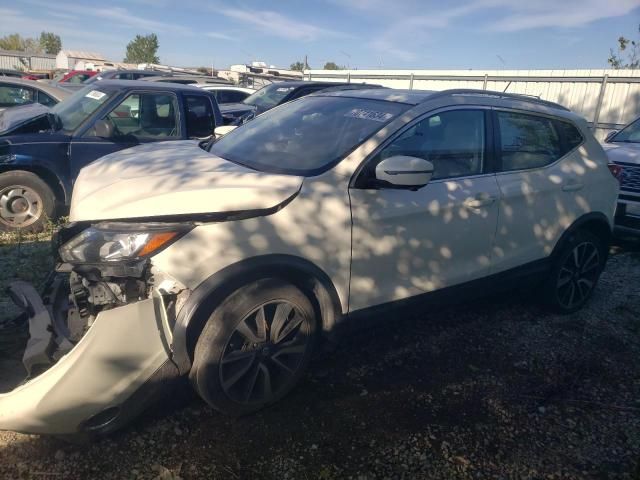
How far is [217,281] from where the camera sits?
2.48 metres

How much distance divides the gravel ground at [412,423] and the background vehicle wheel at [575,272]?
44 cm

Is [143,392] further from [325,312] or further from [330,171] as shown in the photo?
[330,171]

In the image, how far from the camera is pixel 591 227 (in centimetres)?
437

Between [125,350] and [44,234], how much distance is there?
12.9ft

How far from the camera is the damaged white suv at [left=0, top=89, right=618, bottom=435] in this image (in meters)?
2.40

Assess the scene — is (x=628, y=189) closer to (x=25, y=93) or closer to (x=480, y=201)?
(x=480, y=201)

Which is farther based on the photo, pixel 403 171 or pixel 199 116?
pixel 199 116

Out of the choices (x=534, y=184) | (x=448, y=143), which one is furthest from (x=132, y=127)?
(x=534, y=184)

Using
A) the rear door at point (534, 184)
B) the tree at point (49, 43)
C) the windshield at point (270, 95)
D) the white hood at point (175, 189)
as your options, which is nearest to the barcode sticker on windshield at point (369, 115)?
A: the white hood at point (175, 189)

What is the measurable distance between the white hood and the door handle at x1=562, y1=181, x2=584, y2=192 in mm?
2359

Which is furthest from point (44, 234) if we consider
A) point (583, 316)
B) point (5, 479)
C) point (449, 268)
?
point (583, 316)

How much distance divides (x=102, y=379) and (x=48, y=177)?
4.07 meters

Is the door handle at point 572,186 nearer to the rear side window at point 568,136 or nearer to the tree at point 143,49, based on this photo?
the rear side window at point 568,136

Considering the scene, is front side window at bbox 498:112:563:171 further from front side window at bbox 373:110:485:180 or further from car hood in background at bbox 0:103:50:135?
car hood in background at bbox 0:103:50:135
